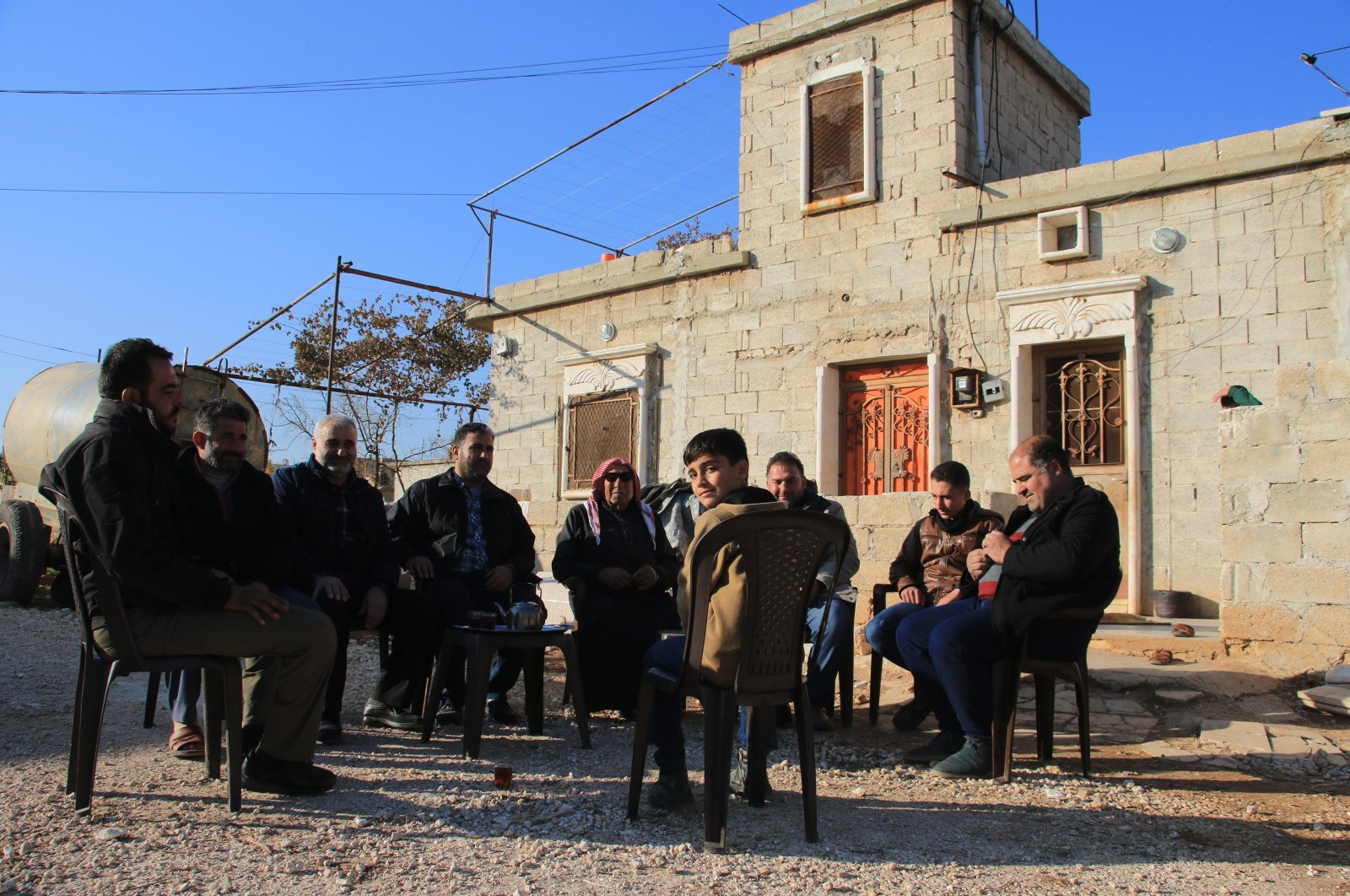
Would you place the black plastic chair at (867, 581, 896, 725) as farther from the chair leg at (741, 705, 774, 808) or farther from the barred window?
the barred window

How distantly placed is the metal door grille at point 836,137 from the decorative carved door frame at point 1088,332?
2244mm

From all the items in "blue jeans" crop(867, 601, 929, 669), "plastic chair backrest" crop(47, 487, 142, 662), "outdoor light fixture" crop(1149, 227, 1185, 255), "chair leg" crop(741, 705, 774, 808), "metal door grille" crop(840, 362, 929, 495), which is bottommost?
"chair leg" crop(741, 705, 774, 808)

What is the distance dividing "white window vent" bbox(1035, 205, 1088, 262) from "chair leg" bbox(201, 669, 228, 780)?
308 inches

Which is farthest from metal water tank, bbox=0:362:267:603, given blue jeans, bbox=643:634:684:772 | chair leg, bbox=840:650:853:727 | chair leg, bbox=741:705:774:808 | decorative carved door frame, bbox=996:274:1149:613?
chair leg, bbox=741:705:774:808

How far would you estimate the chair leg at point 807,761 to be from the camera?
3123 millimetres

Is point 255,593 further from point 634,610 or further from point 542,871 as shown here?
point 634,610

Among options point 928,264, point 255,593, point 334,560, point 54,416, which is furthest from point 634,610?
point 54,416

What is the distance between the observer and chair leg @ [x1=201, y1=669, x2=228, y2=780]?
3406 mm

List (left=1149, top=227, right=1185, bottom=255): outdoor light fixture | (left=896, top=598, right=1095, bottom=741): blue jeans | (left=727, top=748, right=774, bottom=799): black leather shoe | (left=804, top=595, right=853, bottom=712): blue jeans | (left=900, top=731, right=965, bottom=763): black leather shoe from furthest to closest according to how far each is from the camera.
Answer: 1. (left=1149, top=227, right=1185, bottom=255): outdoor light fixture
2. (left=804, top=595, right=853, bottom=712): blue jeans
3. (left=900, top=731, right=965, bottom=763): black leather shoe
4. (left=896, top=598, right=1095, bottom=741): blue jeans
5. (left=727, top=748, right=774, bottom=799): black leather shoe

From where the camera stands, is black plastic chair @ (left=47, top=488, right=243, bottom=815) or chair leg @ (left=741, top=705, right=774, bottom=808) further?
chair leg @ (left=741, top=705, right=774, bottom=808)

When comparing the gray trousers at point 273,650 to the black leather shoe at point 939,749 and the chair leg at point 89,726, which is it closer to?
the chair leg at point 89,726

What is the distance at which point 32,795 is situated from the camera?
3.34 metres

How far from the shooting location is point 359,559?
16.0ft

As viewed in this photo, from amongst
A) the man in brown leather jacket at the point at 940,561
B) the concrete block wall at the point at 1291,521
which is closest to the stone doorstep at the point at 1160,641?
the concrete block wall at the point at 1291,521
